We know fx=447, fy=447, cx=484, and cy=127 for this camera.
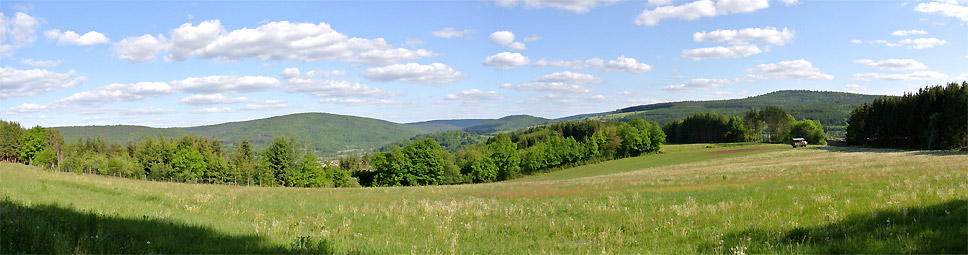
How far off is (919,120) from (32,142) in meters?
187

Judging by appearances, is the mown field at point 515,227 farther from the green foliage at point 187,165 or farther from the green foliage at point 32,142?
the green foliage at point 32,142

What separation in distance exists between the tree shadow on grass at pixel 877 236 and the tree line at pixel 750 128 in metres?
162

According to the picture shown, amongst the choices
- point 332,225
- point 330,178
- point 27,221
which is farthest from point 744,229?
point 330,178

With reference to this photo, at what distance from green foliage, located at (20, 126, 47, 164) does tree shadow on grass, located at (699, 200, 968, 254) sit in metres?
145

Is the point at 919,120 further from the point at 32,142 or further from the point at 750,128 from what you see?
the point at 32,142

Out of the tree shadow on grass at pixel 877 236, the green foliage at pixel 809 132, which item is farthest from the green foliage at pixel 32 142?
the green foliage at pixel 809 132

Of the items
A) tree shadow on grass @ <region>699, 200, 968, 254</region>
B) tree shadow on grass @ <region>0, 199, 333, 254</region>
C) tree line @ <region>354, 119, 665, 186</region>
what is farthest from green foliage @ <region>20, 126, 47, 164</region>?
tree shadow on grass @ <region>699, 200, 968, 254</region>

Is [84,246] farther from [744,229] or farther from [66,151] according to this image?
[66,151]

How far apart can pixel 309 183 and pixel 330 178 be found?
1159cm

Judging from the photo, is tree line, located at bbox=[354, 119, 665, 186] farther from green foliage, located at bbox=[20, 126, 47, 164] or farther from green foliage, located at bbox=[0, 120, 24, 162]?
green foliage, located at bbox=[0, 120, 24, 162]

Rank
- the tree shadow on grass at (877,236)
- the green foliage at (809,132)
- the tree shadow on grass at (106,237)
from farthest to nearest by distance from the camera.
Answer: the green foliage at (809,132)
the tree shadow on grass at (877,236)
the tree shadow on grass at (106,237)

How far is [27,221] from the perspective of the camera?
8.00 metres

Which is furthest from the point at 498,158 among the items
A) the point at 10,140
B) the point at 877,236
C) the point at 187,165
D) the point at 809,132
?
the point at 10,140

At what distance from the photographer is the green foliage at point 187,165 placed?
97812 mm
